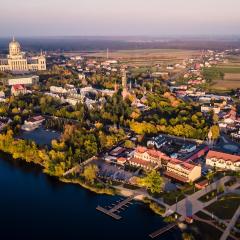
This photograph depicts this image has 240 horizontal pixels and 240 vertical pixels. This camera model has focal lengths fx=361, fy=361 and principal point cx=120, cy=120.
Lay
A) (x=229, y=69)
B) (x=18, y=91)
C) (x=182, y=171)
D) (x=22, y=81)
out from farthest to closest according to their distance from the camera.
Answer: (x=229, y=69) → (x=22, y=81) → (x=18, y=91) → (x=182, y=171)

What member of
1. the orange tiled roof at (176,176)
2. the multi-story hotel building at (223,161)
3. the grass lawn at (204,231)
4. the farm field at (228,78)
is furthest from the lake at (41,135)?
the farm field at (228,78)

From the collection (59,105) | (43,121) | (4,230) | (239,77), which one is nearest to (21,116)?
(43,121)

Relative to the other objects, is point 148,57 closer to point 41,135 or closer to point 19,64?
point 19,64

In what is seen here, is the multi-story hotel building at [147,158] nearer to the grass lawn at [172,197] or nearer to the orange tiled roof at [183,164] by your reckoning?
the orange tiled roof at [183,164]

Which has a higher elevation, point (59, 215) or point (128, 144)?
point (128, 144)

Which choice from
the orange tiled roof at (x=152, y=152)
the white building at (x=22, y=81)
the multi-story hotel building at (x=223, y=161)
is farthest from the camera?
the white building at (x=22, y=81)

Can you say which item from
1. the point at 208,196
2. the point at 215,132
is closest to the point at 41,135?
the point at 215,132
